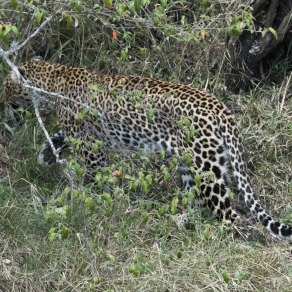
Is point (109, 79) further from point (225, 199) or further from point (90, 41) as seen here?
point (225, 199)

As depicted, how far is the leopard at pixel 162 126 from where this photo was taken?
7430 millimetres

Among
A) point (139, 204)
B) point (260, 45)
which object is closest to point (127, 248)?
point (139, 204)

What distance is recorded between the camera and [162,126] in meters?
7.80

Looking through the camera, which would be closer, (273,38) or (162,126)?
(162,126)

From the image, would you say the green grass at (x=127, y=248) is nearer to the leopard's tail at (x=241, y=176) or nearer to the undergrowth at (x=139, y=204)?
the undergrowth at (x=139, y=204)

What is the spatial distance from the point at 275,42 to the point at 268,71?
0.46 meters

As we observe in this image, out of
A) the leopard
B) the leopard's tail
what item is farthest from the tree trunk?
the leopard's tail

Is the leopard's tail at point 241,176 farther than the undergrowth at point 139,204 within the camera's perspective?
Yes

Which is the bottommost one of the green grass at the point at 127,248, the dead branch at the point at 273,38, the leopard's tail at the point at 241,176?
the green grass at the point at 127,248

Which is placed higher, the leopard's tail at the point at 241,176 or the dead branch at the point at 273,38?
the dead branch at the point at 273,38

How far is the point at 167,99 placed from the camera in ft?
25.3

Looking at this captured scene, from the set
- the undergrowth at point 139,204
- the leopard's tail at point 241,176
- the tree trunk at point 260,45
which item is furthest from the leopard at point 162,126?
the tree trunk at point 260,45

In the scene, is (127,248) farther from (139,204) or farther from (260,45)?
(260,45)

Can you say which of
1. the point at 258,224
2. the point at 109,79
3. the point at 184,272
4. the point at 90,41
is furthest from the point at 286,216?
the point at 90,41
